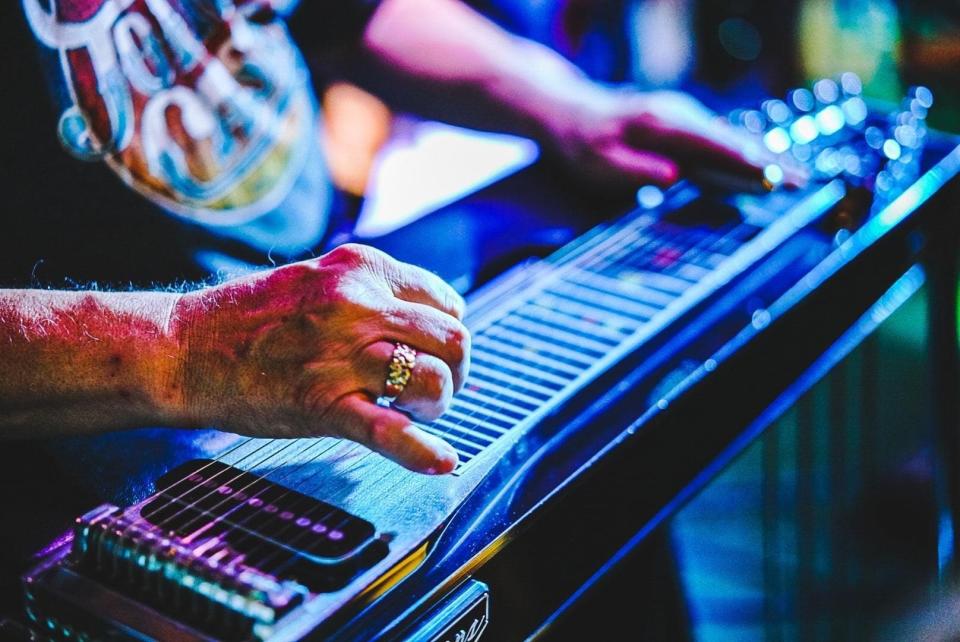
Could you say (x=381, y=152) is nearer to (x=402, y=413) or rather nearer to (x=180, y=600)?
(x=402, y=413)

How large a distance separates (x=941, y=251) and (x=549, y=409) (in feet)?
3.89

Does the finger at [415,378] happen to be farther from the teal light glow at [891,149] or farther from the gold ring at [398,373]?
the teal light glow at [891,149]

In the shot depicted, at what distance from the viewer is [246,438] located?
1.11m

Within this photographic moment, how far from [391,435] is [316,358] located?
0.11 meters

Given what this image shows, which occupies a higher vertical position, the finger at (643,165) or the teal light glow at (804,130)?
the teal light glow at (804,130)

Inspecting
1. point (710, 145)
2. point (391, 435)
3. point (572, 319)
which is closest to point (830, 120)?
point (710, 145)

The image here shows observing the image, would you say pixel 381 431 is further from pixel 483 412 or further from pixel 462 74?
pixel 462 74

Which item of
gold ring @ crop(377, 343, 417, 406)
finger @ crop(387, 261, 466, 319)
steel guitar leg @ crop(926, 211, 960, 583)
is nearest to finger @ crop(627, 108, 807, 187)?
steel guitar leg @ crop(926, 211, 960, 583)

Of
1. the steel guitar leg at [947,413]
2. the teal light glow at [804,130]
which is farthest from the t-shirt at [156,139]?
the steel guitar leg at [947,413]

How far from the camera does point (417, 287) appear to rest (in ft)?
3.48

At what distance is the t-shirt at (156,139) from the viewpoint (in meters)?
1.22

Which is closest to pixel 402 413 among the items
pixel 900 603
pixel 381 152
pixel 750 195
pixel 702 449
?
pixel 702 449

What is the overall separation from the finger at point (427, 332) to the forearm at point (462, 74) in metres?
0.90

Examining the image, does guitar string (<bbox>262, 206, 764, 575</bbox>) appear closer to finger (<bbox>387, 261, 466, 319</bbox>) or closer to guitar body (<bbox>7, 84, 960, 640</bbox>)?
guitar body (<bbox>7, 84, 960, 640</bbox>)
